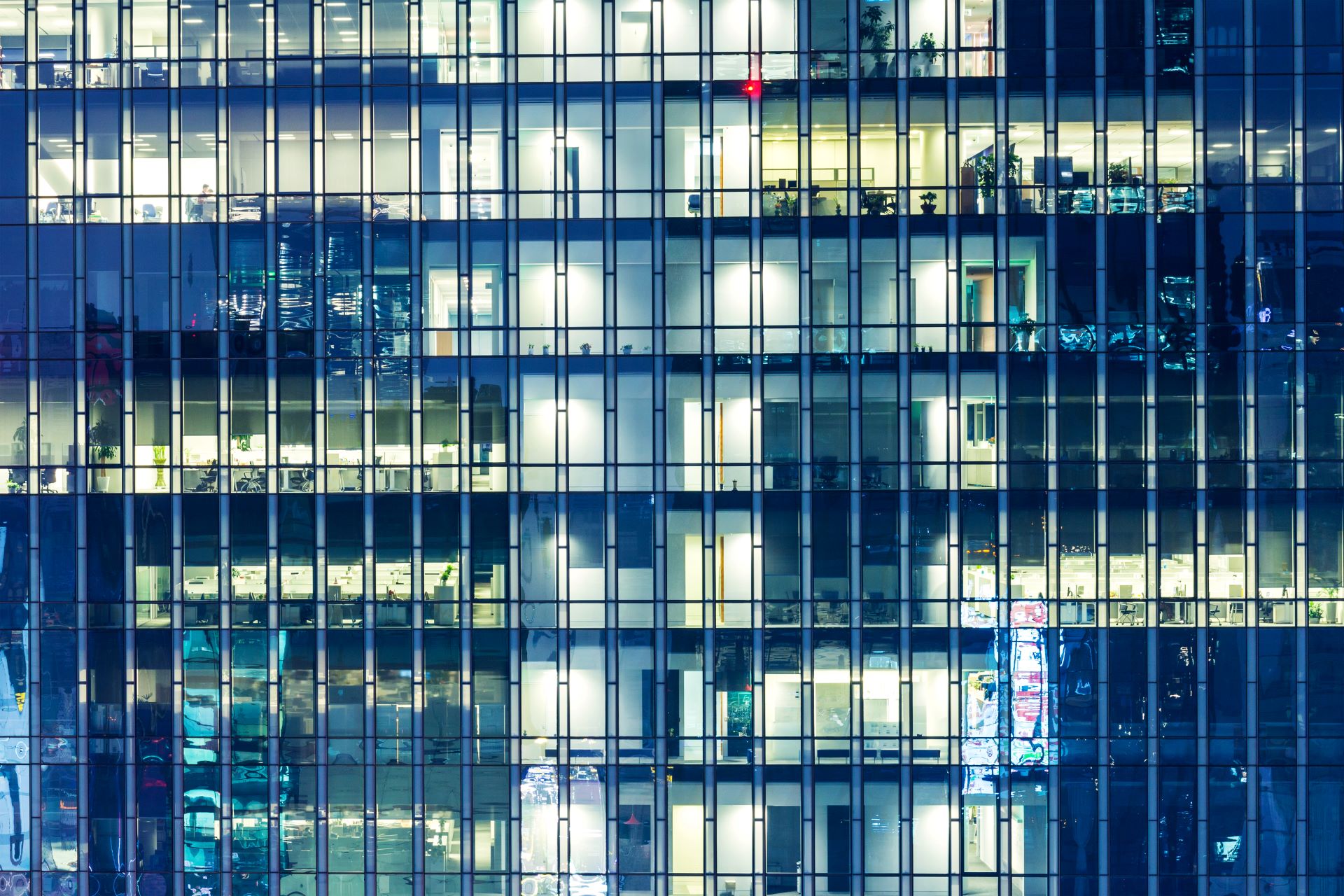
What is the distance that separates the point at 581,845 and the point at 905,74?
2376cm

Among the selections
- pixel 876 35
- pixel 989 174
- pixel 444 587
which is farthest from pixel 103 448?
pixel 989 174

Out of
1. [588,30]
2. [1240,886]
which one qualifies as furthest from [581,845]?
[588,30]

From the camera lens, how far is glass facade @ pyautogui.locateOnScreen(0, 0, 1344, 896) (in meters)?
28.2

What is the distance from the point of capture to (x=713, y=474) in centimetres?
2833

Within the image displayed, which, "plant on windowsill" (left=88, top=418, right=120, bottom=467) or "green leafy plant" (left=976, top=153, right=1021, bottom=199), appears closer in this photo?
"green leafy plant" (left=976, top=153, right=1021, bottom=199)

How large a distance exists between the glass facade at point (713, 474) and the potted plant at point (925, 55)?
154 millimetres

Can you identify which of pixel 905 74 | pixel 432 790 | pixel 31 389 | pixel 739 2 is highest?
pixel 739 2

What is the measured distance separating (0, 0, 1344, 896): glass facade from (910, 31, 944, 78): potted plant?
154mm

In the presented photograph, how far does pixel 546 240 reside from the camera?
1121 inches

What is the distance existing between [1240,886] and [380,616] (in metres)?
25.4

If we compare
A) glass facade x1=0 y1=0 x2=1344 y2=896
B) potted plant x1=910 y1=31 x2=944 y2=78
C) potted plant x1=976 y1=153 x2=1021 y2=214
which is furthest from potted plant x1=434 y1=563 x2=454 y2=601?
potted plant x1=910 y1=31 x2=944 y2=78

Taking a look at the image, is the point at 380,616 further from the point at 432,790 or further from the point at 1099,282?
the point at 1099,282

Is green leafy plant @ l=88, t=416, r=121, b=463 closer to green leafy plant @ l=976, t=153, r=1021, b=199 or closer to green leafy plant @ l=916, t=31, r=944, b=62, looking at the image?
green leafy plant @ l=916, t=31, r=944, b=62

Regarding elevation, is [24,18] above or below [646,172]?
above
